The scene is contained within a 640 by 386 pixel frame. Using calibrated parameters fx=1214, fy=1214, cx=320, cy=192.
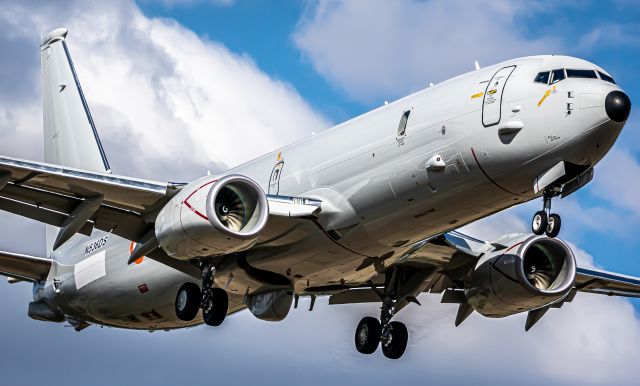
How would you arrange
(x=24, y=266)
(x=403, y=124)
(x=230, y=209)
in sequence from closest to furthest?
(x=403, y=124)
(x=230, y=209)
(x=24, y=266)

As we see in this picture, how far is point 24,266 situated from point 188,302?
737 cm

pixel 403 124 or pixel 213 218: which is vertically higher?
pixel 403 124

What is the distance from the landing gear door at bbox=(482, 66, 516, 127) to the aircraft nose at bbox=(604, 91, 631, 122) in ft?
8.43

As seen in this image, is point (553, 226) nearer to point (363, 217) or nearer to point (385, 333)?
point (363, 217)

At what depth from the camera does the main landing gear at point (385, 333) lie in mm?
37875

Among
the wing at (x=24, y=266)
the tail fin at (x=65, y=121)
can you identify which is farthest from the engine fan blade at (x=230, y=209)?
the tail fin at (x=65, y=121)

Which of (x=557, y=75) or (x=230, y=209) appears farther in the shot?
(x=230, y=209)

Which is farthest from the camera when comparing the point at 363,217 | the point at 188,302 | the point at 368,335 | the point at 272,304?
the point at 368,335

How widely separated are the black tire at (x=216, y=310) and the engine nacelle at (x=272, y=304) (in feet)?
4.39

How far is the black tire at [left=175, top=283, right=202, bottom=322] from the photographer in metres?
34.9

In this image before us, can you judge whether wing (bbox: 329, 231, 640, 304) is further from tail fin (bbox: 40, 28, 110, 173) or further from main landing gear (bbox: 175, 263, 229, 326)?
tail fin (bbox: 40, 28, 110, 173)

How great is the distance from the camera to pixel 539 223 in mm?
28906

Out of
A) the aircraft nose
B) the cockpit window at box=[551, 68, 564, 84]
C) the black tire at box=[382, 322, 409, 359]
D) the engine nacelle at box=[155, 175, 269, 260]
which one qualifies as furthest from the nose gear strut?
the aircraft nose

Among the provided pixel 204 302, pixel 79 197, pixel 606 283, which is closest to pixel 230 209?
pixel 204 302
